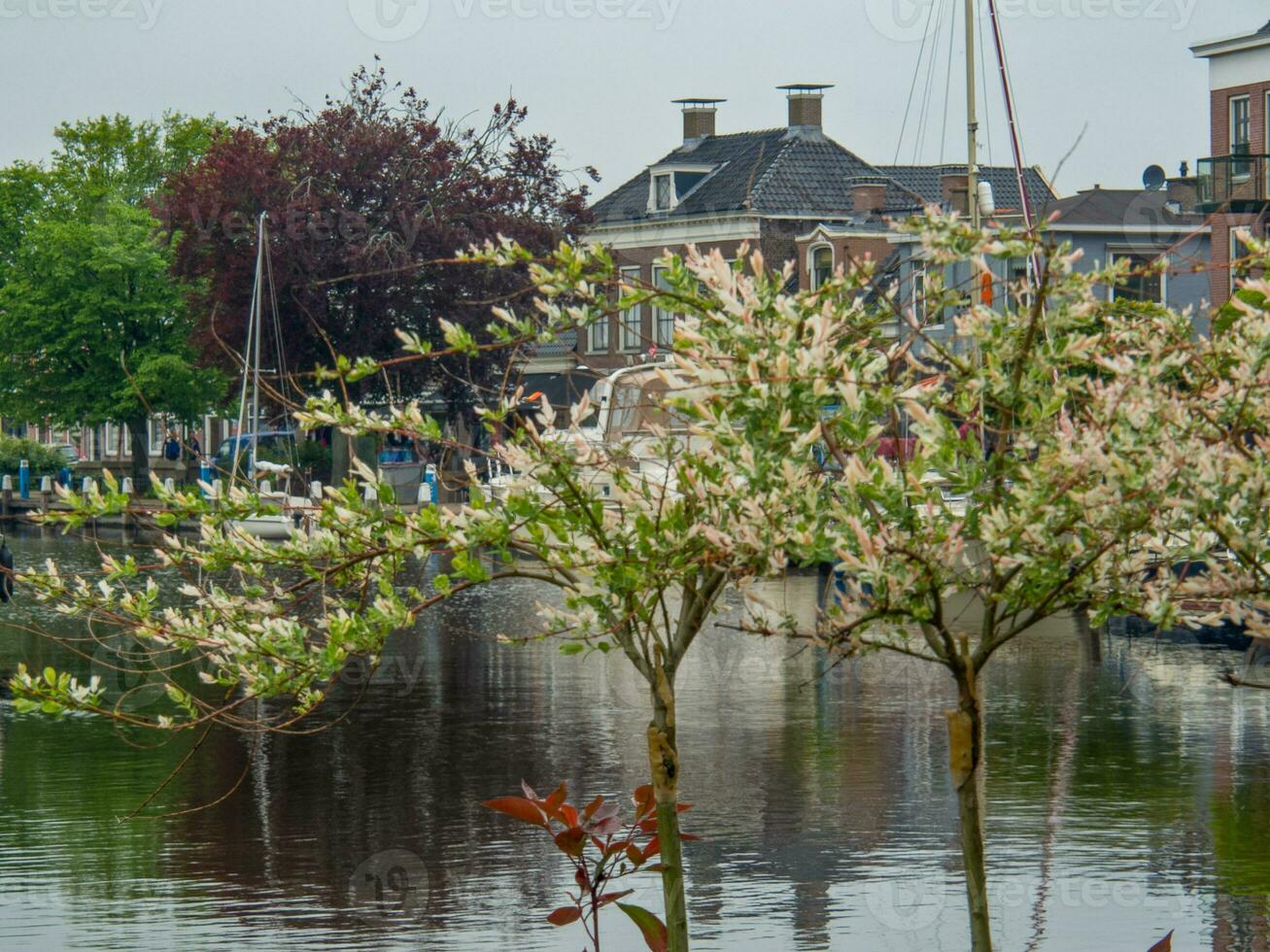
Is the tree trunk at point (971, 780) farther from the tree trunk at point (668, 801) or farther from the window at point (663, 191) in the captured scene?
the window at point (663, 191)

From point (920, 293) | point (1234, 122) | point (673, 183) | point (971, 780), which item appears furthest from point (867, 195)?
point (971, 780)

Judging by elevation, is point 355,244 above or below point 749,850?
above

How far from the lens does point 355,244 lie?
160ft

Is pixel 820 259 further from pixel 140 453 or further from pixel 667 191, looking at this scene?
pixel 140 453

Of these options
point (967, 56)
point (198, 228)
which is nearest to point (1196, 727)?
point (967, 56)

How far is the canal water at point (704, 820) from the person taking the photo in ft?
29.7

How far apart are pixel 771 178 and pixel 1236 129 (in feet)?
63.4

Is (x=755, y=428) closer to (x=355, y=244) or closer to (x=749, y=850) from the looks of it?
(x=749, y=850)

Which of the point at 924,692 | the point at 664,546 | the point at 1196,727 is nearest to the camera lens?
the point at 664,546

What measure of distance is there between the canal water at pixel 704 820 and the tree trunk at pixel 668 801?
1663 millimetres

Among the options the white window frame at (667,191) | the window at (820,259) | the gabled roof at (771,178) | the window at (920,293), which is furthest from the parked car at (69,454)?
the window at (920,293)

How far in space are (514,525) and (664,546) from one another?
1.42 ft

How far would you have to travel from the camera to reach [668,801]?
6.29m

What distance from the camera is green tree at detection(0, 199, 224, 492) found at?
203 ft
